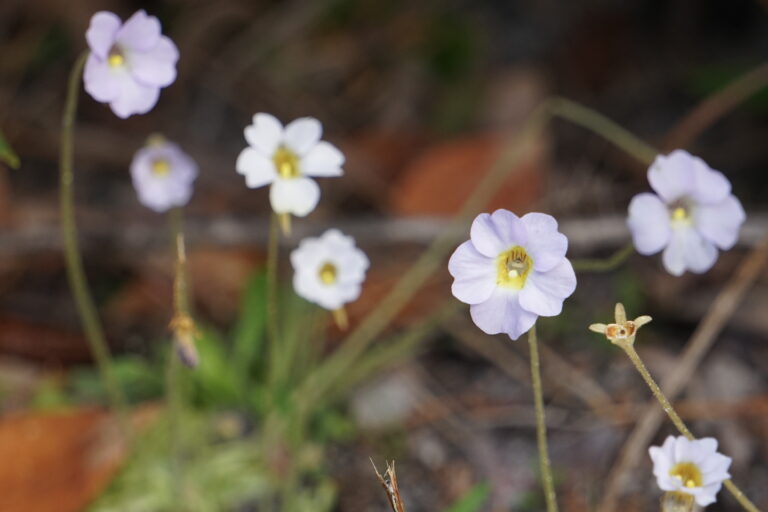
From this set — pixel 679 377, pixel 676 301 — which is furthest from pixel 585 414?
pixel 676 301

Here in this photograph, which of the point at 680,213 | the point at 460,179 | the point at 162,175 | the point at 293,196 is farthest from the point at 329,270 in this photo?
the point at 460,179

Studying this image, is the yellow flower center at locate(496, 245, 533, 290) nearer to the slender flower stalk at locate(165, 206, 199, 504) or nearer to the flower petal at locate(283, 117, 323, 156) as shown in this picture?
the flower petal at locate(283, 117, 323, 156)

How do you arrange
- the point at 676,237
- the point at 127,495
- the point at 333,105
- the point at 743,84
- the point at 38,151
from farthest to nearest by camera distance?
the point at 333,105 → the point at 38,151 → the point at 743,84 → the point at 127,495 → the point at 676,237

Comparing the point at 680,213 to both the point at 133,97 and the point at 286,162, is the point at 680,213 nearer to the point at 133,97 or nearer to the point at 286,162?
the point at 286,162

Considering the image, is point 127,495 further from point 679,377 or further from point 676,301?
point 676,301

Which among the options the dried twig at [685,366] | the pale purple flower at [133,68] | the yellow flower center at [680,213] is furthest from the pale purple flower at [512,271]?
the dried twig at [685,366]

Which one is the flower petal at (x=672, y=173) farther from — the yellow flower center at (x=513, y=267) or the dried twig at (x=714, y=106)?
the dried twig at (x=714, y=106)
